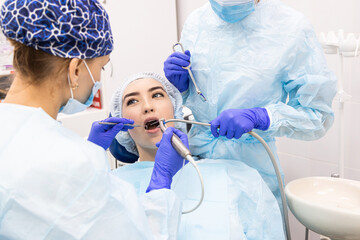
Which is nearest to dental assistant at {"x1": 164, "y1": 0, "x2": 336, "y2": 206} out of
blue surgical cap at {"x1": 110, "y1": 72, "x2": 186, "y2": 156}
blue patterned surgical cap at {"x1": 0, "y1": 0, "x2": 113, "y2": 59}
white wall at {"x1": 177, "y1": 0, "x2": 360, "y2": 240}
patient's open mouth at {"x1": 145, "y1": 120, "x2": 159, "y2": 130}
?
blue surgical cap at {"x1": 110, "y1": 72, "x2": 186, "y2": 156}

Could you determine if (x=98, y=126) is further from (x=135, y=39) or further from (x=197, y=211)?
(x=135, y=39)

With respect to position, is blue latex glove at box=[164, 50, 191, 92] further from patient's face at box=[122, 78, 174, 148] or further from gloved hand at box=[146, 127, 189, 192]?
gloved hand at box=[146, 127, 189, 192]

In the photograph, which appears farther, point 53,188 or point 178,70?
point 178,70

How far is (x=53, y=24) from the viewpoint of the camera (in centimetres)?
80

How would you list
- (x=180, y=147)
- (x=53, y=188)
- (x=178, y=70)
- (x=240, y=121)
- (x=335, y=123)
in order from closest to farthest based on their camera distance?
1. (x=53, y=188)
2. (x=180, y=147)
3. (x=240, y=121)
4. (x=178, y=70)
5. (x=335, y=123)

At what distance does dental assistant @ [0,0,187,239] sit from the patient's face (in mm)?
573

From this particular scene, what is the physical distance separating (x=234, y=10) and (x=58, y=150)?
885 mm

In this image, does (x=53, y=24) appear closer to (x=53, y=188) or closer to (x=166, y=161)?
(x=53, y=188)

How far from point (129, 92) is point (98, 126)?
0.84 feet

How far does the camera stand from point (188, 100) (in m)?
1.61

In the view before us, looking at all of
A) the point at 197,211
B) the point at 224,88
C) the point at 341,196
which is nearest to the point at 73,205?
the point at 197,211

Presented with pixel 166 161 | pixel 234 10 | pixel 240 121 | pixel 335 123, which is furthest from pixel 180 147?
pixel 335 123

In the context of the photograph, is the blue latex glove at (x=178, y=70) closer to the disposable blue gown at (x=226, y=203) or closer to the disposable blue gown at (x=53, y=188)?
the disposable blue gown at (x=226, y=203)

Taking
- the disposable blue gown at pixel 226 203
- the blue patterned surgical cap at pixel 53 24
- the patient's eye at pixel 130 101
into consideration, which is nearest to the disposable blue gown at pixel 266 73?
the disposable blue gown at pixel 226 203
